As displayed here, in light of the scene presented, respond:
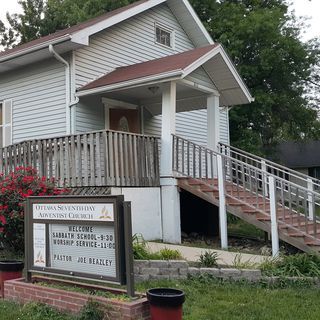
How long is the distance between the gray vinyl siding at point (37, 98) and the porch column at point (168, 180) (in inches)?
114

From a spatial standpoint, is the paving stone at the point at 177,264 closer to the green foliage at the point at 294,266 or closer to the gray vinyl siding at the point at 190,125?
the green foliage at the point at 294,266

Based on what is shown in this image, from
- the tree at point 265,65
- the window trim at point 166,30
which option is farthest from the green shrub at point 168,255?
the tree at point 265,65

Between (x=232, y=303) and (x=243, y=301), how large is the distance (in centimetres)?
19

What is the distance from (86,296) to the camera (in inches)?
195

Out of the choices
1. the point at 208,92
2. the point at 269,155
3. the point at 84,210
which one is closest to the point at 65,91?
the point at 208,92

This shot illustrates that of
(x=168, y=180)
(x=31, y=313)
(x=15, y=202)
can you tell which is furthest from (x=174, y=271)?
(x=168, y=180)

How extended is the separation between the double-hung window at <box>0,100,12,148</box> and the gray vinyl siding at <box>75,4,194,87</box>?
9.26 feet

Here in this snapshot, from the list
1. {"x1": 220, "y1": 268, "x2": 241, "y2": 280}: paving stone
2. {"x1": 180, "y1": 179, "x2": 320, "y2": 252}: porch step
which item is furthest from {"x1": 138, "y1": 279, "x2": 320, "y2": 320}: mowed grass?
{"x1": 180, "y1": 179, "x2": 320, "y2": 252}: porch step

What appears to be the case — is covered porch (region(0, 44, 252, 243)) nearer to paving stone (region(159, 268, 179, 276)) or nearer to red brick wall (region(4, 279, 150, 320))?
paving stone (region(159, 268, 179, 276))

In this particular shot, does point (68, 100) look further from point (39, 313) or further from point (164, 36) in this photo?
point (39, 313)

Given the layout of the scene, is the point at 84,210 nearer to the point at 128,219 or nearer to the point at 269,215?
the point at 128,219

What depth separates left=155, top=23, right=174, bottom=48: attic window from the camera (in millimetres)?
15117

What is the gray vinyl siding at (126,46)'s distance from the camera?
39.5 ft

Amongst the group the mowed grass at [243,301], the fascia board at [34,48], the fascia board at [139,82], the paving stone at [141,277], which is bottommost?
the mowed grass at [243,301]
